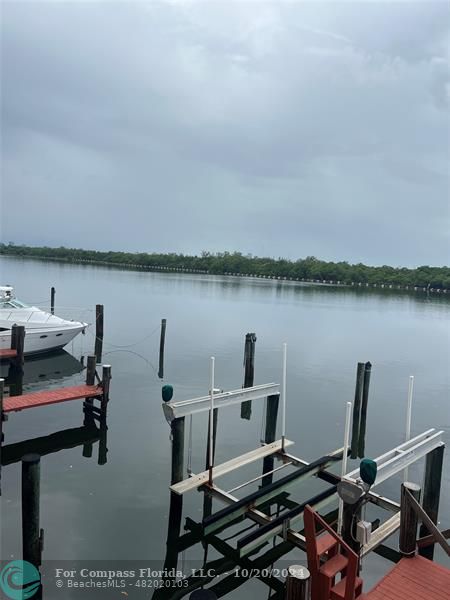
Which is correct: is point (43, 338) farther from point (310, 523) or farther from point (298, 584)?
point (298, 584)

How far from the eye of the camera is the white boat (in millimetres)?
20562

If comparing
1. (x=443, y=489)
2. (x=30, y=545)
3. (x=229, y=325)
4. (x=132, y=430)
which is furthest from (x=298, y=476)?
(x=229, y=325)

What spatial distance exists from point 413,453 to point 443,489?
13.3 feet

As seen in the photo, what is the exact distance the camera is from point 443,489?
424 inches

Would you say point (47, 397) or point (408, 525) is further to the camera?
point (47, 397)

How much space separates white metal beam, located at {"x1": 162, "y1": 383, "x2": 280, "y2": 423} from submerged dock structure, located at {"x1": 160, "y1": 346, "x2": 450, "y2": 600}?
0.9 inches

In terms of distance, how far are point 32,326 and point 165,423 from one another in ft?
35.2

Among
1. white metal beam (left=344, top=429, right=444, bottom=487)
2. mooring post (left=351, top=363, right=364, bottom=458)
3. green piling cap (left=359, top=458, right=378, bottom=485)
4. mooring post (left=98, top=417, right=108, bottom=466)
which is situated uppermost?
green piling cap (left=359, top=458, right=378, bottom=485)

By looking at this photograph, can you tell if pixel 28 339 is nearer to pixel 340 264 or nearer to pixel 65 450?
pixel 65 450

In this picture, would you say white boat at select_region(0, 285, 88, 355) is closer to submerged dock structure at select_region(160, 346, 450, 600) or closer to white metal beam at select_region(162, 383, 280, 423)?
white metal beam at select_region(162, 383, 280, 423)

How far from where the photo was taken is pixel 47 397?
12.8 meters

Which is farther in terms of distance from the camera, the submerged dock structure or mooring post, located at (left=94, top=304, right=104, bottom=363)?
mooring post, located at (left=94, top=304, right=104, bottom=363)

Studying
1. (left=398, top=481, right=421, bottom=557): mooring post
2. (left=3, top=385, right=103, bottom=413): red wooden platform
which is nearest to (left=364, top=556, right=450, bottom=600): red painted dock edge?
(left=398, top=481, right=421, bottom=557): mooring post

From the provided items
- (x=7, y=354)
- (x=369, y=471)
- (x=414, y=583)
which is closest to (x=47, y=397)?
(x=7, y=354)
